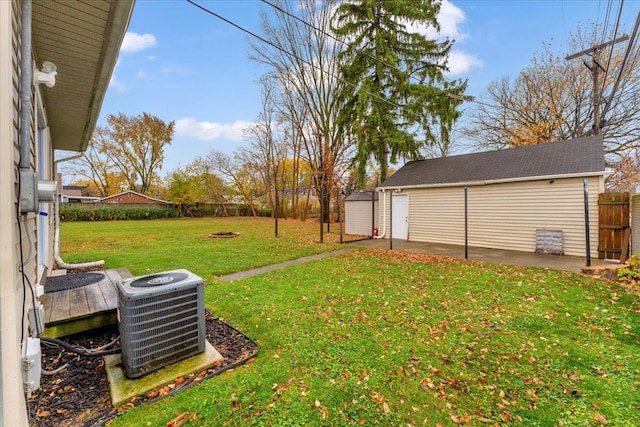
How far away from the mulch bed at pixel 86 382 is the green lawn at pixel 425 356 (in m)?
0.15

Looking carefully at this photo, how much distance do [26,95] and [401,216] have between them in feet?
36.9

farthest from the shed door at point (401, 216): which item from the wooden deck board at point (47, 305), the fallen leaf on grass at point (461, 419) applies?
the wooden deck board at point (47, 305)

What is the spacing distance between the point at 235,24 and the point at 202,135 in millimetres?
23100

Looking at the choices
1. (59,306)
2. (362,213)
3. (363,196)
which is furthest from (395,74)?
(59,306)

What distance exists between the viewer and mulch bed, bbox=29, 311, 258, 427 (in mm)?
1952

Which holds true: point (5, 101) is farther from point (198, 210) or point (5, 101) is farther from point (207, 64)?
point (198, 210)

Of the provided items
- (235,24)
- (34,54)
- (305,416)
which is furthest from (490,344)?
(235,24)

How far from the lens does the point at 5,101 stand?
53.7 inches

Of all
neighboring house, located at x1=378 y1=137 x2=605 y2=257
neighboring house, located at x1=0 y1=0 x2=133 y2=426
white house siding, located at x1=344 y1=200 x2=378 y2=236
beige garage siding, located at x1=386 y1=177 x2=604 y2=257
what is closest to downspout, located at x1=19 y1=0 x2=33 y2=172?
neighboring house, located at x1=0 y1=0 x2=133 y2=426

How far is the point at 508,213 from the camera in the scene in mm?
8734

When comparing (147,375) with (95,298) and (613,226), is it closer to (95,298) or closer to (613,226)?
(95,298)

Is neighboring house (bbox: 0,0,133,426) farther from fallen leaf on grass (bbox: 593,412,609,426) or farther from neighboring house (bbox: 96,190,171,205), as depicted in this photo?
neighboring house (bbox: 96,190,171,205)

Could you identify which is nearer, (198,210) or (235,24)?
(235,24)

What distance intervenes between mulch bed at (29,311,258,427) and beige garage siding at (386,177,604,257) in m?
8.97
